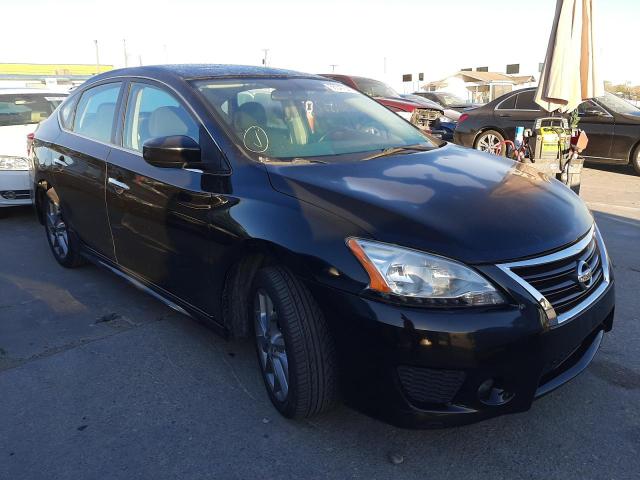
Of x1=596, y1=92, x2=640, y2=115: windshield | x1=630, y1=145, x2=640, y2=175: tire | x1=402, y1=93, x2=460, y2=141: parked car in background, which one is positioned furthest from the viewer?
x1=402, y1=93, x2=460, y2=141: parked car in background

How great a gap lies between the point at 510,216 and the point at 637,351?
59.6 inches

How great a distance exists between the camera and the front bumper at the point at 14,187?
643 cm

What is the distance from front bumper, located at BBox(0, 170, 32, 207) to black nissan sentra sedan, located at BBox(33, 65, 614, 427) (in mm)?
3153

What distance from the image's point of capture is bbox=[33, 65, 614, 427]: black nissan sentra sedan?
2.18 metres

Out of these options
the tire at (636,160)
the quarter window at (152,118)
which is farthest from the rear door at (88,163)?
the tire at (636,160)

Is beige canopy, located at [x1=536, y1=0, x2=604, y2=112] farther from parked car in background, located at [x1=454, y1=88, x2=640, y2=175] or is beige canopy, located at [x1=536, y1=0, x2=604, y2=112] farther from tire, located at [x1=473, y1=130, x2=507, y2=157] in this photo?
tire, located at [x1=473, y1=130, x2=507, y2=157]

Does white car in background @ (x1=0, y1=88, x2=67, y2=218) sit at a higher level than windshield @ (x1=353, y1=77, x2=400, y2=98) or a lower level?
lower

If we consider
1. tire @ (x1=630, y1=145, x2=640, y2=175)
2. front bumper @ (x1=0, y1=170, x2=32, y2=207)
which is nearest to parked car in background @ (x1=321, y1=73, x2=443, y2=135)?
tire @ (x1=630, y1=145, x2=640, y2=175)

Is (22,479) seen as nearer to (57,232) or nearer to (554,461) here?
(554,461)

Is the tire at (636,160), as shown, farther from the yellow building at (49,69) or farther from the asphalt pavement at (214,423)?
the yellow building at (49,69)

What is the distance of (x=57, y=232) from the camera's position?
16.1 feet

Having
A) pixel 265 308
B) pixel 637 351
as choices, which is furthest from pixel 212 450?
pixel 637 351

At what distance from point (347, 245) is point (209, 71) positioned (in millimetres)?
1871

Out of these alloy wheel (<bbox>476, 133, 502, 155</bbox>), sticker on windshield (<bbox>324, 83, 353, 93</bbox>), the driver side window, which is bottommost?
alloy wheel (<bbox>476, 133, 502, 155</bbox>)
